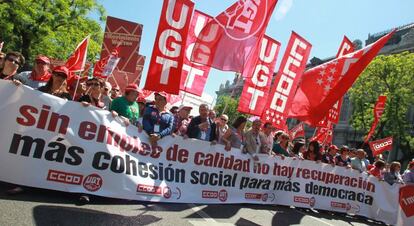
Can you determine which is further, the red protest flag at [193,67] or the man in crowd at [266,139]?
the red protest flag at [193,67]

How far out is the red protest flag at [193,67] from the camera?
373 inches

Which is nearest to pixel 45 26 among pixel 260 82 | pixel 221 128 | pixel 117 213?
pixel 260 82

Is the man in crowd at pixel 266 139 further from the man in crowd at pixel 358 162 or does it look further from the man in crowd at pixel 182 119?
the man in crowd at pixel 358 162

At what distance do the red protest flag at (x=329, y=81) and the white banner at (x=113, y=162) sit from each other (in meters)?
1.18

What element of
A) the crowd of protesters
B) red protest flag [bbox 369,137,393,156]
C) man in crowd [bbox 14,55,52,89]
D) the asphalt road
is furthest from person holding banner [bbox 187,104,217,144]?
red protest flag [bbox 369,137,393,156]

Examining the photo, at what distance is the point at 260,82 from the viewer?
426 inches

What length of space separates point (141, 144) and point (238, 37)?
328cm

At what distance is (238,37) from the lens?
27.7 ft

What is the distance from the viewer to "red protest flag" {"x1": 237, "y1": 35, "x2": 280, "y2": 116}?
10672mm

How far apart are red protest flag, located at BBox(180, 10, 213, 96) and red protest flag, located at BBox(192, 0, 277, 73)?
1265 millimetres

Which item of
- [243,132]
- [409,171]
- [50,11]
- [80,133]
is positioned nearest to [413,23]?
[50,11]

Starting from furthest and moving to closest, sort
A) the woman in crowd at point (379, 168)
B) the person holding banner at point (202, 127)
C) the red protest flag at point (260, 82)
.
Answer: the woman in crowd at point (379, 168) < the red protest flag at point (260, 82) < the person holding banner at point (202, 127)

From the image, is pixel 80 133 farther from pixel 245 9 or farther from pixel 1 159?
pixel 245 9

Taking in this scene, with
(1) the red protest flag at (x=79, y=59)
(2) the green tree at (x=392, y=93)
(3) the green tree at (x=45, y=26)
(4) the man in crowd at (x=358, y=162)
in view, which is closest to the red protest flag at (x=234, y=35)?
(1) the red protest flag at (x=79, y=59)
